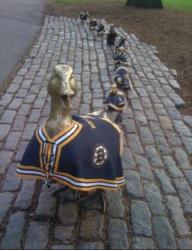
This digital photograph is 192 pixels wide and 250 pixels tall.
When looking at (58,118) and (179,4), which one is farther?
(179,4)

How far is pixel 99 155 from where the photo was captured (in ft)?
13.6

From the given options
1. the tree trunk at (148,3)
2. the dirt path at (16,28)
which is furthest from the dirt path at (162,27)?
the dirt path at (16,28)

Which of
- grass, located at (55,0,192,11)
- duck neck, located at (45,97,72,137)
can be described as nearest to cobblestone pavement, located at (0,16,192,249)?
duck neck, located at (45,97,72,137)

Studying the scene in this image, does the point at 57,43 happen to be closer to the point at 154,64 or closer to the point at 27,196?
the point at 154,64

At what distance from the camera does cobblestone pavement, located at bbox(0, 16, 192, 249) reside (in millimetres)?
4410

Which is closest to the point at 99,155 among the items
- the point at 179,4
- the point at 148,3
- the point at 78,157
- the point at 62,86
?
the point at 78,157

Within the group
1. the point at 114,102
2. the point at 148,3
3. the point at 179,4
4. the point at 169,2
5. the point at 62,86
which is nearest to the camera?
the point at 62,86

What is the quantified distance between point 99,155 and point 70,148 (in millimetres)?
324

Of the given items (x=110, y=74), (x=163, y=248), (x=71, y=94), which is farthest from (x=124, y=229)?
(x=110, y=74)

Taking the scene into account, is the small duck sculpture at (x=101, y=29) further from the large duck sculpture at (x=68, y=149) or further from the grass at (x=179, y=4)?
the large duck sculpture at (x=68, y=149)

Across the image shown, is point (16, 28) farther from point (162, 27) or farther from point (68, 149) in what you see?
point (68, 149)

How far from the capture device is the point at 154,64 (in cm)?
1106

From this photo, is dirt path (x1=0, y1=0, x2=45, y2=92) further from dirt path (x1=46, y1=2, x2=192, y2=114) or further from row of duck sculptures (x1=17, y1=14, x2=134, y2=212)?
row of duck sculptures (x1=17, y1=14, x2=134, y2=212)

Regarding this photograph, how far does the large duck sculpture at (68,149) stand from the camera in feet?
12.9
